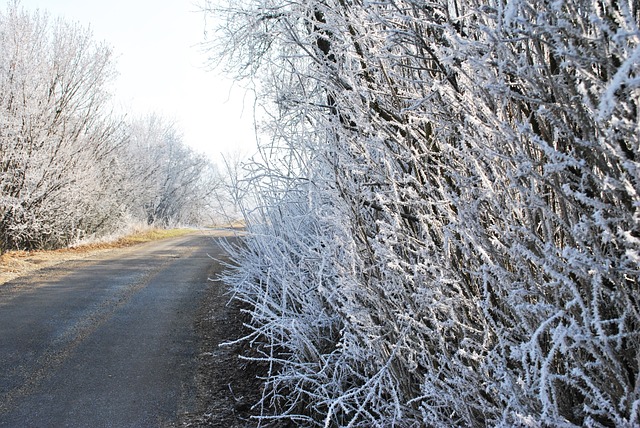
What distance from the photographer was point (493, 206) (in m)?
2.58

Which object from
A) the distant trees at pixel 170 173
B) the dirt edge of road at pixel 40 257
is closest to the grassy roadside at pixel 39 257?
the dirt edge of road at pixel 40 257

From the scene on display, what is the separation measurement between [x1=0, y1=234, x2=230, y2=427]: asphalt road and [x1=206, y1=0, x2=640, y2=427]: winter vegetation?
4.90 ft

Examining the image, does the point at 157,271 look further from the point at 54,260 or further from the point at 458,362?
the point at 458,362

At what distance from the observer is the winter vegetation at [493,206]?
1.88 metres

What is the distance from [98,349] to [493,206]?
216 inches

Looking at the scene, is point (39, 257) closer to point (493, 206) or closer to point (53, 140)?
point (53, 140)

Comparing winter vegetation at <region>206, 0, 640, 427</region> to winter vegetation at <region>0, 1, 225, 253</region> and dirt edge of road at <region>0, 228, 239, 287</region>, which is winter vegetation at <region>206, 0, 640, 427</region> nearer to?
dirt edge of road at <region>0, 228, 239, 287</region>

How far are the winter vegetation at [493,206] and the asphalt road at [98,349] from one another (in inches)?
58.9

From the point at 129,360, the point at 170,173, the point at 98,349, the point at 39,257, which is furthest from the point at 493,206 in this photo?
the point at 170,173

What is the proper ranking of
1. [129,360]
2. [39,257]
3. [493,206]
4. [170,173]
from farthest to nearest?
1. [170,173]
2. [39,257]
3. [129,360]
4. [493,206]

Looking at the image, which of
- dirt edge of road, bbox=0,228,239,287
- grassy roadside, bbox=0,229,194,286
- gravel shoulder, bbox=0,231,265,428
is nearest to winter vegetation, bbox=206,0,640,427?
gravel shoulder, bbox=0,231,265,428

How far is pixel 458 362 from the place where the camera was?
2764 millimetres

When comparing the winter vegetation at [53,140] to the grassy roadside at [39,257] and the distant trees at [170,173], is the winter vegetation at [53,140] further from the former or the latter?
the distant trees at [170,173]

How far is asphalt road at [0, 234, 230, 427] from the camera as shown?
4.96 meters
